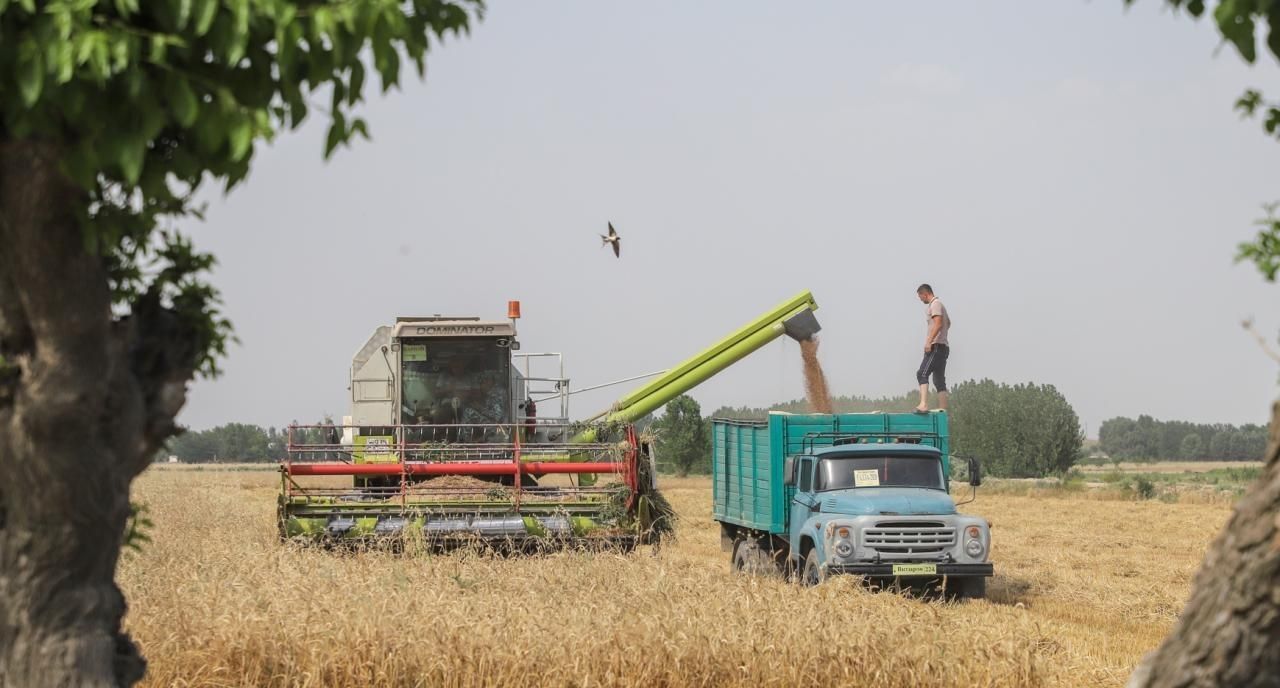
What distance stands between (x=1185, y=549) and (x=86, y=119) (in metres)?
20.1

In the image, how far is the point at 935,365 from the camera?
15977 mm

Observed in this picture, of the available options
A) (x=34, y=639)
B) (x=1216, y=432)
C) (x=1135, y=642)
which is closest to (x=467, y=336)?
(x=1135, y=642)

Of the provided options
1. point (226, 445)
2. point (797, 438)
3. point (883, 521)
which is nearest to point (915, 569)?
point (883, 521)

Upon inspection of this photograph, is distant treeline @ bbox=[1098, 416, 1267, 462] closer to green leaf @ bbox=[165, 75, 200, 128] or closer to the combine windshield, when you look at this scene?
the combine windshield

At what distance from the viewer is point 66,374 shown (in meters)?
3.79

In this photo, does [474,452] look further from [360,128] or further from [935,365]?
[360,128]

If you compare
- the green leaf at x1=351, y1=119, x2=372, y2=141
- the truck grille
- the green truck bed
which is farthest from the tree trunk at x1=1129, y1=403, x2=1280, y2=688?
the green truck bed

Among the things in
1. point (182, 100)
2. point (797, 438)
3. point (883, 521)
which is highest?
point (182, 100)

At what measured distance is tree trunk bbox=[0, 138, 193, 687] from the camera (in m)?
3.69

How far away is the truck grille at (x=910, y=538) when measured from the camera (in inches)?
513

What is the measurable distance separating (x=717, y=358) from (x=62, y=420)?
14831 millimetres

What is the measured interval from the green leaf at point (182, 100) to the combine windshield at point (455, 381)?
1468 centimetres

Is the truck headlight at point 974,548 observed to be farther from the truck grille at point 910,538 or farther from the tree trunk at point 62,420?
the tree trunk at point 62,420

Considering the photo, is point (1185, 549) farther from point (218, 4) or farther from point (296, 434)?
point (218, 4)
